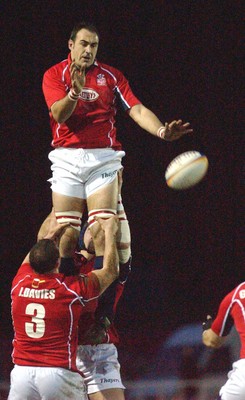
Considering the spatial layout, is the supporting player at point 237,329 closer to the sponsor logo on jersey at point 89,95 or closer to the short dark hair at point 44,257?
the short dark hair at point 44,257

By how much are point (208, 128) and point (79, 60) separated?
17.2 feet

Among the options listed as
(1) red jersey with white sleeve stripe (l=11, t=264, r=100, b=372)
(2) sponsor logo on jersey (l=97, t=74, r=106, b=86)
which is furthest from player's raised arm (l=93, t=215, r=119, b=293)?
(2) sponsor logo on jersey (l=97, t=74, r=106, b=86)

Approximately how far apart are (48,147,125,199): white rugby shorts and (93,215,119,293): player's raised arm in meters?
0.34

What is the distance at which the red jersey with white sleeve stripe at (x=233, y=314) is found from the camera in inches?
223

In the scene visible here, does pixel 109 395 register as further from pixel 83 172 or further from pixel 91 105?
pixel 91 105

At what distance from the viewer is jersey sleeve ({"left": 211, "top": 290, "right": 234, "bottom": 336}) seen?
18.9 ft

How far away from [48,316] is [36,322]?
92 mm

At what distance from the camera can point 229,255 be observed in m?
12.1

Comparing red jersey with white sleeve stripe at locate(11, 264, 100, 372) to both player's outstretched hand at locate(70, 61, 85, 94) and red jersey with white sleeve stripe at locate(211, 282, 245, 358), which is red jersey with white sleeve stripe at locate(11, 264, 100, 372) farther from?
player's outstretched hand at locate(70, 61, 85, 94)

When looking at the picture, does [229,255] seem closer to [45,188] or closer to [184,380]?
[45,188]

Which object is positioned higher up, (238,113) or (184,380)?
(238,113)

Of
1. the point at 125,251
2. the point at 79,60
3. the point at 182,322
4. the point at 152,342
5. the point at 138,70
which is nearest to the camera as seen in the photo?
the point at 79,60

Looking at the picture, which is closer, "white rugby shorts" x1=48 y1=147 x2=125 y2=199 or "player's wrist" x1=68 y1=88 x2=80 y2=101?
"player's wrist" x1=68 y1=88 x2=80 y2=101

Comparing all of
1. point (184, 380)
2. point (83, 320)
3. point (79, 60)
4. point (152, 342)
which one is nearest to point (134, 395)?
point (184, 380)
